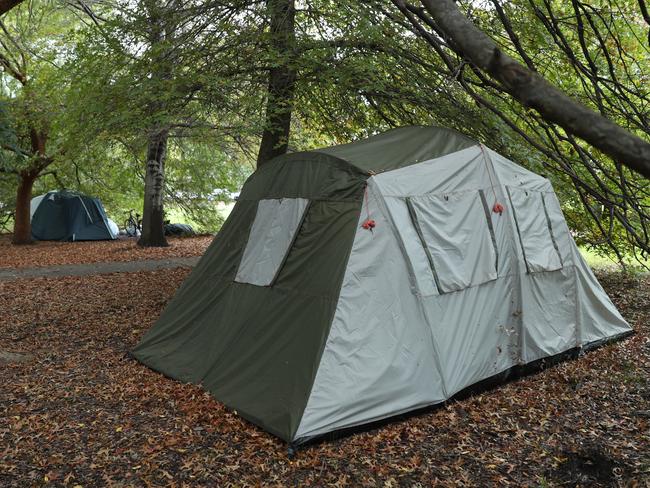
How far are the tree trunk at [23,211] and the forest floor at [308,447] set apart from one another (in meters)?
11.0

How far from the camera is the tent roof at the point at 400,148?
5.01 meters

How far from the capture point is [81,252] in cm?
1464

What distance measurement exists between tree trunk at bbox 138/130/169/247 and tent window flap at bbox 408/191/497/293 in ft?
31.7

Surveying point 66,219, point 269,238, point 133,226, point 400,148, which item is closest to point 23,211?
point 66,219

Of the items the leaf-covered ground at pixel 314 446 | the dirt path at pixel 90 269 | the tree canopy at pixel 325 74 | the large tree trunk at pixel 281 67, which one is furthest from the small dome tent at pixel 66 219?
the leaf-covered ground at pixel 314 446

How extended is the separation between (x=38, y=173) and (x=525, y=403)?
1479 centimetres

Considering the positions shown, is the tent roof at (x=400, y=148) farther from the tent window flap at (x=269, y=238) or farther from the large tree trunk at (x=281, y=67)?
the large tree trunk at (x=281, y=67)

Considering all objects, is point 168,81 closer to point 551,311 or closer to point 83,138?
point 83,138

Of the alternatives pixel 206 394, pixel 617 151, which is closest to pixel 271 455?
pixel 206 394

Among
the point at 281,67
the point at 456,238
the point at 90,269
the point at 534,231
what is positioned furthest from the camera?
the point at 90,269

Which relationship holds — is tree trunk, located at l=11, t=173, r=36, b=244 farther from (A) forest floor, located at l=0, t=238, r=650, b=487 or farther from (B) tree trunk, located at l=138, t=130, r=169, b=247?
(A) forest floor, located at l=0, t=238, r=650, b=487

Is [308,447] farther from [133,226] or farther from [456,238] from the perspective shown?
[133,226]

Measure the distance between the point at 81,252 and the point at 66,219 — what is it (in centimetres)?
422

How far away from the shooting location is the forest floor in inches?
144
